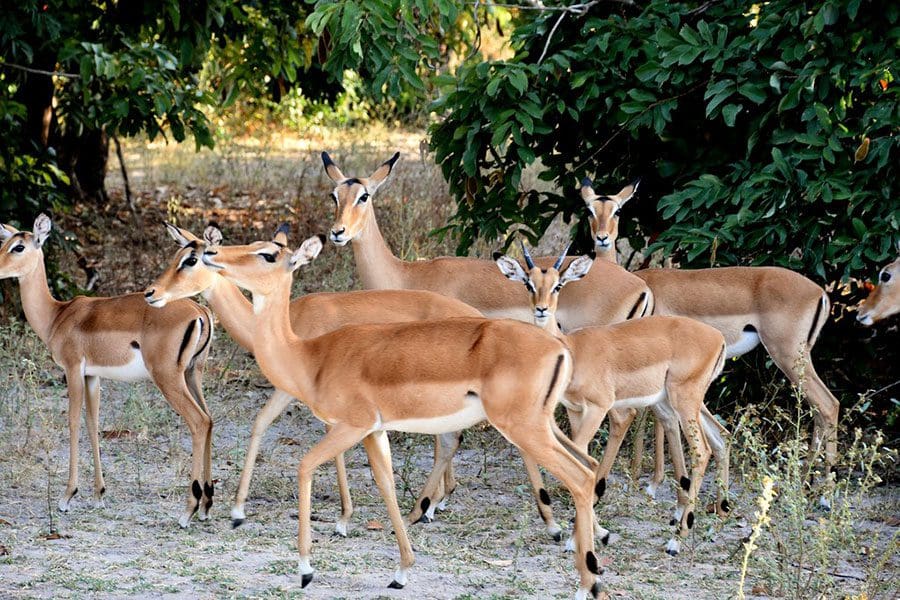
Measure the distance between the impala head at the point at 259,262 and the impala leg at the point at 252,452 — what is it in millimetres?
668

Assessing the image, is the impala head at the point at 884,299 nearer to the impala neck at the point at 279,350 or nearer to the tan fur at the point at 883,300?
→ the tan fur at the point at 883,300

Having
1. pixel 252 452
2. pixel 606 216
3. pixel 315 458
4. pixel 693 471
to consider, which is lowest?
pixel 252 452

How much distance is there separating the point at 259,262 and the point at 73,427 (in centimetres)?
162

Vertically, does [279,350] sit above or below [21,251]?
above

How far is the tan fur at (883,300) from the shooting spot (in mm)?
6820

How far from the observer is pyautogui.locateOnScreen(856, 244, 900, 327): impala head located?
22.4ft

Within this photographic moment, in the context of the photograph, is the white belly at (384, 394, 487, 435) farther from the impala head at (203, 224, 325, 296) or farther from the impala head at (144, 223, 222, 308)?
the impala head at (144, 223, 222, 308)

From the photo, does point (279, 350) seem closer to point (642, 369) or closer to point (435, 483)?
point (435, 483)

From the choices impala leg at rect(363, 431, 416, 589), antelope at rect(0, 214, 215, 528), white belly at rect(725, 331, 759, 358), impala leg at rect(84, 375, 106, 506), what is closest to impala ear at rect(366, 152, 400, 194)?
antelope at rect(0, 214, 215, 528)

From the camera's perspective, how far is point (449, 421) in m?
5.14

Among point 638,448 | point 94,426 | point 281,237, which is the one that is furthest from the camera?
point 638,448

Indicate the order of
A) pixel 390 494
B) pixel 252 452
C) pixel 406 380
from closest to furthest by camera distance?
pixel 406 380 < pixel 390 494 < pixel 252 452

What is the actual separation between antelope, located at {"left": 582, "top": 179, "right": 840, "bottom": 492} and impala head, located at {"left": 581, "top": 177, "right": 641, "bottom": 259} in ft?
1.30

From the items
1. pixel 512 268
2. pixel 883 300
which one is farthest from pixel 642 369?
pixel 883 300
